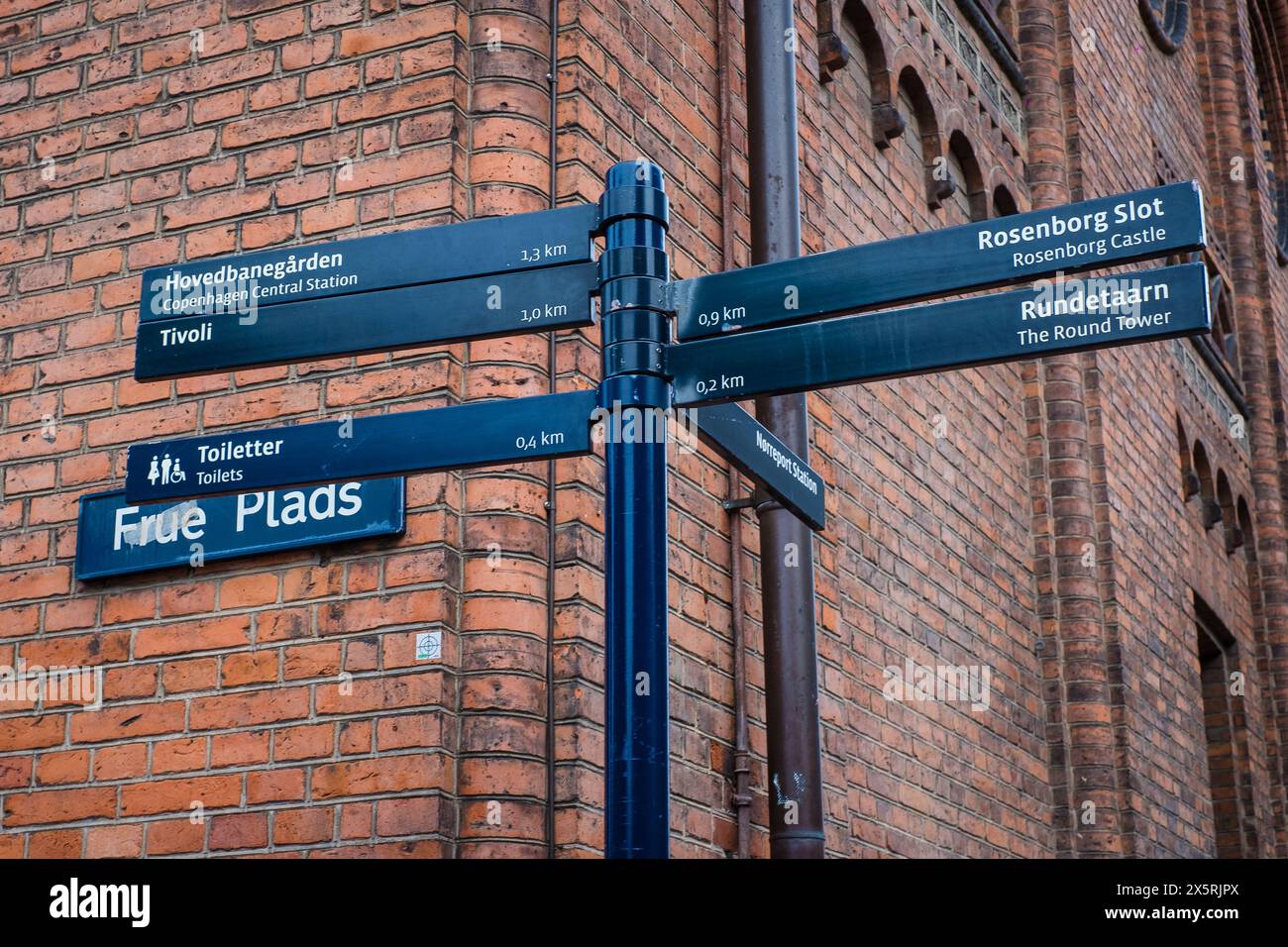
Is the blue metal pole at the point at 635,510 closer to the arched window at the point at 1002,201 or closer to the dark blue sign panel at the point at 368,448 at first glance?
the dark blue sign panel at the point at 368,448

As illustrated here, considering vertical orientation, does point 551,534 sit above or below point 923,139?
below

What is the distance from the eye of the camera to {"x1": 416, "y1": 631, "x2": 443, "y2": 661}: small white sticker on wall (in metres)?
4.62

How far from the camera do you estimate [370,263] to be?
12.9 ft

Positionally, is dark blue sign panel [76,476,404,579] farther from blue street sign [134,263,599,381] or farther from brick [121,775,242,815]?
blue street sign [134,263,599,381]

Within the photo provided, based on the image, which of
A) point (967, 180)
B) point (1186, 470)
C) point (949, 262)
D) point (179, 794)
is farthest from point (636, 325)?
point (1186, 470)

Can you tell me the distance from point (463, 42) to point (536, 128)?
0.34 metres

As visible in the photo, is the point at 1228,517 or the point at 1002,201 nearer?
the point at 1002,201

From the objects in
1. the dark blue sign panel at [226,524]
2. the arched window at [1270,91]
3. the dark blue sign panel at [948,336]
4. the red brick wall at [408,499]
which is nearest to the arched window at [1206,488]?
the red brick wall at [408,499]

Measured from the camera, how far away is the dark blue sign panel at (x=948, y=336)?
137 inches

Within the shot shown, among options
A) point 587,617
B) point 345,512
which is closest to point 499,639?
point 587,617

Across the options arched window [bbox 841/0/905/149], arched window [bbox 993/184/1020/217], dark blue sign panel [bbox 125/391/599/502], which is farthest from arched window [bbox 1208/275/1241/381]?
dark blue sign panel [bbox 125/391/599/502]

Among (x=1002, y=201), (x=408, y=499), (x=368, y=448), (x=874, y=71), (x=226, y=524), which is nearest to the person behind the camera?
(x=368, y=448)

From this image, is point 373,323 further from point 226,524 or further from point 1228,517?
point 1228,517

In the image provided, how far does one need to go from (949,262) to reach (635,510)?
2.85ft
